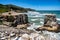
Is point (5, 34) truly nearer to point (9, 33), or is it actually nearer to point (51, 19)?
point (9, 33)

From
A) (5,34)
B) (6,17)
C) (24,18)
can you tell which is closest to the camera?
(5,34)

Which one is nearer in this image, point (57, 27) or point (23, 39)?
point (23, 39)

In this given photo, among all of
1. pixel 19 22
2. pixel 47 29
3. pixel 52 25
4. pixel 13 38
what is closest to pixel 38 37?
pixel 13 38

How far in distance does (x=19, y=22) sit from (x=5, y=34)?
128 inches

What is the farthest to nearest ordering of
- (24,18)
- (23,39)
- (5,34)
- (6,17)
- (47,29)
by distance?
(24,18)
(6,17)
(47,29)
(5,34)
(23,39)

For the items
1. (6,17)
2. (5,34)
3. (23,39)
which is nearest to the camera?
(23,39)

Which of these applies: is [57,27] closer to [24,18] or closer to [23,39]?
[24,18]

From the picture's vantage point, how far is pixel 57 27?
6.81m

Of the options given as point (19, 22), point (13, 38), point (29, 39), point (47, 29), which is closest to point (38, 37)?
point (29, 39)

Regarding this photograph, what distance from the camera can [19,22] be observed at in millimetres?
7695

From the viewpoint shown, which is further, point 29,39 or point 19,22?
point 19,22

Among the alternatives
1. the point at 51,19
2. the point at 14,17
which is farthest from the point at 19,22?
the point at 51,19

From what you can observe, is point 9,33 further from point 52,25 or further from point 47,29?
point 52,25

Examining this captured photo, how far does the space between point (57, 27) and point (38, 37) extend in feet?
8.97
